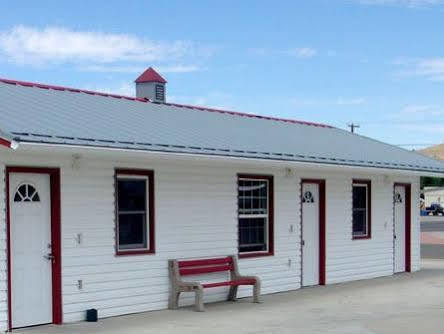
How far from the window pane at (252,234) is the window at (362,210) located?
11.8 ft

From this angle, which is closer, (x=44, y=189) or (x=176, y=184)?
(x=44, y=189)

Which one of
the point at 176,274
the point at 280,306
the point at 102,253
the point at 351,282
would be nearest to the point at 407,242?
the point at 351,282

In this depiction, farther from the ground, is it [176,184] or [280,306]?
[176,184]

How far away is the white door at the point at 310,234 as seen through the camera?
55.7 feet

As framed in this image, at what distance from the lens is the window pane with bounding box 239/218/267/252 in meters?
15.3

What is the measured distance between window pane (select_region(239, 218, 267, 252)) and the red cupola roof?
4.13 metres

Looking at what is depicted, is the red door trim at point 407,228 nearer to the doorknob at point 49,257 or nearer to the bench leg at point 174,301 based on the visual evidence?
the bench leg at point 174,301

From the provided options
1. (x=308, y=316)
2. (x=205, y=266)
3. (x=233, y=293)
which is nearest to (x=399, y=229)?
(x=233, y=293)

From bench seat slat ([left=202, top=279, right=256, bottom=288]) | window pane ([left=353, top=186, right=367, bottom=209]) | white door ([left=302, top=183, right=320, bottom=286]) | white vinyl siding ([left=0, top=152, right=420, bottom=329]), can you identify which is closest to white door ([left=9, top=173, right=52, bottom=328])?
white vinyl siding ([left=0, top=152, right=420, bottom=329])

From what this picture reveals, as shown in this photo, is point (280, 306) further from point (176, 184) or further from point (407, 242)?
point (407, 242)

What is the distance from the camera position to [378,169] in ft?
58.5

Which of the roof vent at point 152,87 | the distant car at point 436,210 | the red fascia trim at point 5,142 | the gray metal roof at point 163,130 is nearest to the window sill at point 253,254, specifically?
the gray metal roof at point 163,130

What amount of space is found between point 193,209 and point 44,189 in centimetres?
319

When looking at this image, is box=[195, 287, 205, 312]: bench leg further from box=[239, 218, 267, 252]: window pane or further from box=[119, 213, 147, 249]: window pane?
box=[239, 218, 267, 252]: window pane
